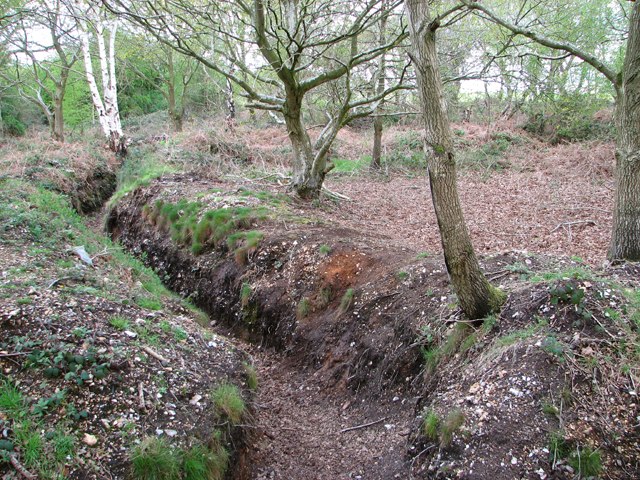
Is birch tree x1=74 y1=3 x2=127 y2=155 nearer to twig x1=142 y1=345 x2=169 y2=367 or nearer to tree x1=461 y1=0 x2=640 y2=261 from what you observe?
twig x1=142 y1=345 x2=169 y2=367

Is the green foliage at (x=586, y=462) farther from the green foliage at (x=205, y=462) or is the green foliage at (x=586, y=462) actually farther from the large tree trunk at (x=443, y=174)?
the green foliage at (x=205, y=462)

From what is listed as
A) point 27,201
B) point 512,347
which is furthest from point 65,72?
point 512,347

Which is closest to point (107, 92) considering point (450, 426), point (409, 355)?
point (409, 355)

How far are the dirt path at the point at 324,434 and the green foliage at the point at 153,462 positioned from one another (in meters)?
1.00

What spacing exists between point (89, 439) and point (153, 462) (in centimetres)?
52

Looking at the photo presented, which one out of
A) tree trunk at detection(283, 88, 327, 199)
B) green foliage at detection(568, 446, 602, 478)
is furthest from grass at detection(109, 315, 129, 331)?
tree trunk at detection(283, 88, 327, 199)

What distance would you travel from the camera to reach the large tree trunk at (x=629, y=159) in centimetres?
455

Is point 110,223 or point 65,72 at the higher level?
point 65,72

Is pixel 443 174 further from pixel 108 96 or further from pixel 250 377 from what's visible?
pixel 108 96

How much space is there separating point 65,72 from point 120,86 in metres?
7.25

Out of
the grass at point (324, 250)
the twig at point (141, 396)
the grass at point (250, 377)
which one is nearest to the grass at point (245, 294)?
the grass at point (324, 250)

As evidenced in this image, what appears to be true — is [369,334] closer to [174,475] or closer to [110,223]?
[174,475]

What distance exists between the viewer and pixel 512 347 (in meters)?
3.71

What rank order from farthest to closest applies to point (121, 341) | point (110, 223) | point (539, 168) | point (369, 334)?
point (539, 168)
point (110, 223)
point (369, 334)
point (121, 341)
